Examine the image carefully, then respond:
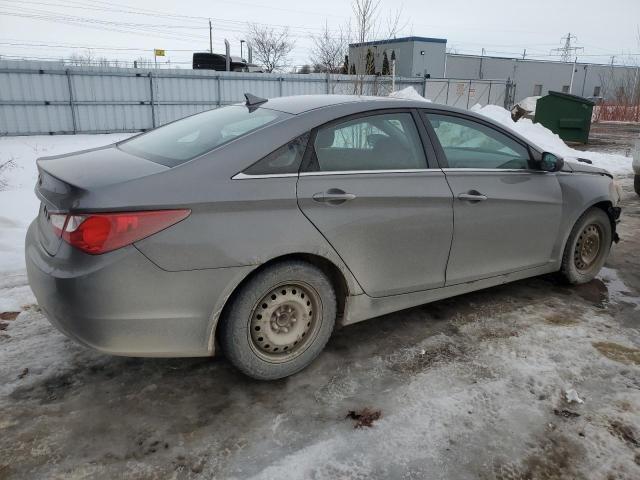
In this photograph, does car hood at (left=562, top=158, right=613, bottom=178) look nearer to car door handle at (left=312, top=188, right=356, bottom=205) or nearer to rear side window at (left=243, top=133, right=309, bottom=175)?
car door handle at (left=312, top=188, right=356, bottom=205)

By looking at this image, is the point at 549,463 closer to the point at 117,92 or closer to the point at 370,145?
the point at 370,145

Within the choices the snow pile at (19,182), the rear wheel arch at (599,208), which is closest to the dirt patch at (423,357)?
the rear wheel arch at (599,208)

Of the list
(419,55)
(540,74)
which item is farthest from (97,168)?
(540,74)

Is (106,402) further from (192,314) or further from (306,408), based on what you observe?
(306,408)

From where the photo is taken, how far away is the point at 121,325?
233 centimetres

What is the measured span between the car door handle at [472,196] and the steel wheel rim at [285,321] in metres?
1.22

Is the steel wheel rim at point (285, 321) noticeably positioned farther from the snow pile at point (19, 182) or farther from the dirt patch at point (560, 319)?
the snow pile at point (19, 182)

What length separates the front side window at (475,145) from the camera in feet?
11.2

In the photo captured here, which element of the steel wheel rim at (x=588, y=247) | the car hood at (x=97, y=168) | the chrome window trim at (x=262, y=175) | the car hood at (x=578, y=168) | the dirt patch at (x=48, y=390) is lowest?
the dirt patch at (x=48, y=390)

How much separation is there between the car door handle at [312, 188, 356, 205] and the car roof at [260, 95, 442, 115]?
0.53 metres

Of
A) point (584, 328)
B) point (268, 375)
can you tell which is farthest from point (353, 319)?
point (584, 328)

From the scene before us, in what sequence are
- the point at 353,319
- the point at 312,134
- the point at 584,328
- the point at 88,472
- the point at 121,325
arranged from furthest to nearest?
1. the point at 584,328
2. the point at 353,319
3. the point at 312,134
4. the point at 121,325
5. the point at 88,472

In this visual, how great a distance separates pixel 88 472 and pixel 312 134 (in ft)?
6.48

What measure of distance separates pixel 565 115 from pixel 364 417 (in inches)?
680
